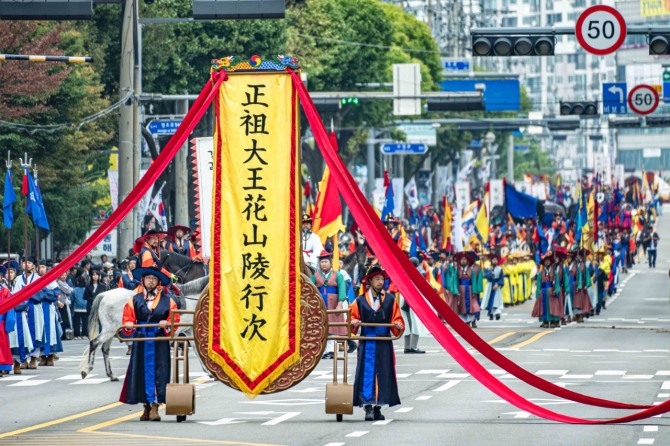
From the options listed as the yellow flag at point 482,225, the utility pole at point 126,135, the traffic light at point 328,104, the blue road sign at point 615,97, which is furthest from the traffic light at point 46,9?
the blue road sign at point 615,97

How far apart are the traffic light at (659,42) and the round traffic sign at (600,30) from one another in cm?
177

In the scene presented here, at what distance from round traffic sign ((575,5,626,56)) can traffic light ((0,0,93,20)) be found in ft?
28.2

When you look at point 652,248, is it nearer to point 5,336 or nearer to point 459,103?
point 459,103

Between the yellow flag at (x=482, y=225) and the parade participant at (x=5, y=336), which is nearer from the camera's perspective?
the parade participant at (x=5, y=336)

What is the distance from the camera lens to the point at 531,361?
27719 millimetres

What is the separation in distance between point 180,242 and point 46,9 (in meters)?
8.40

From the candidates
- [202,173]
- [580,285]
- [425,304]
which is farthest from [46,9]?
[580,285]

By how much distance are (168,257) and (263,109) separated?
33.4ft

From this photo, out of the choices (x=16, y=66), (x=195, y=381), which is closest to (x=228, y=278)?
(x=195, y=381)

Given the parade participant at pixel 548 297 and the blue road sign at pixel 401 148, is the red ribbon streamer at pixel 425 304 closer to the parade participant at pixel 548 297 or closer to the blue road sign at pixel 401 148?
the parade participant at pixel 548 297

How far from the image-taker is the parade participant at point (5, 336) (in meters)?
25.3

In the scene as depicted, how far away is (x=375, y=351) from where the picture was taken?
60.2 feet

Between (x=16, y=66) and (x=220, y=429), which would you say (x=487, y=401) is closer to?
(x=220, y=429)

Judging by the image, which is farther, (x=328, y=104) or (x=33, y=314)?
(x=328, y=104)
